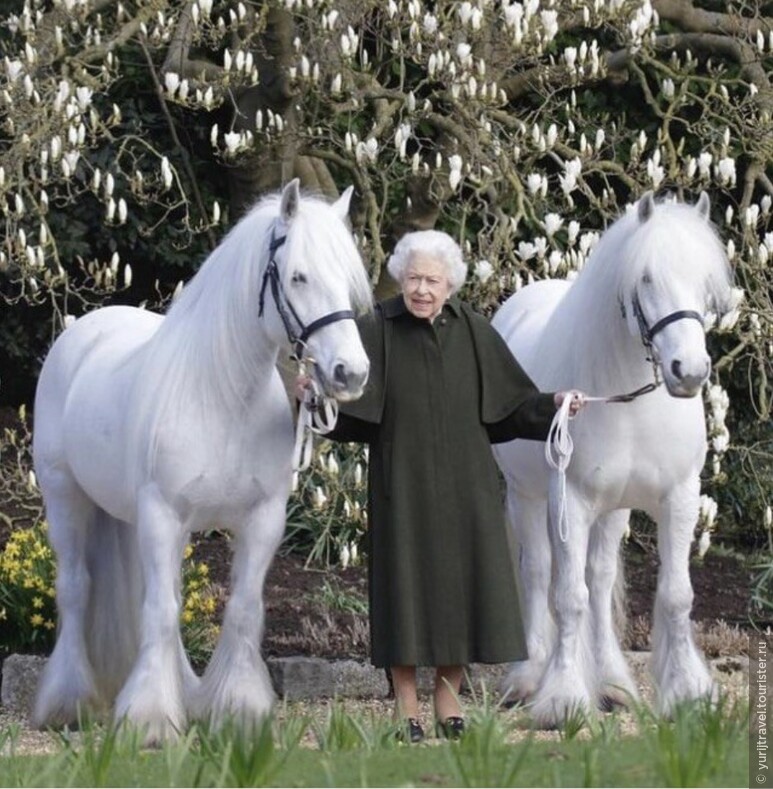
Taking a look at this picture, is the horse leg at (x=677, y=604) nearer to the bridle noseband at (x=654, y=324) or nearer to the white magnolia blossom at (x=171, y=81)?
the bridle noseband at (x=654, y=324)

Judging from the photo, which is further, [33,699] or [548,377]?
[33,699]

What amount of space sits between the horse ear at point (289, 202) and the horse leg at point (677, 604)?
5.62 ft

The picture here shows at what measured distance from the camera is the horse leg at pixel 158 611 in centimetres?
641

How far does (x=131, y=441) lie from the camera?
21.8 ft

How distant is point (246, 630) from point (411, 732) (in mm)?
833

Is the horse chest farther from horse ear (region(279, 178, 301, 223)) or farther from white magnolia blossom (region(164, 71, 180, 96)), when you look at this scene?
white magnolia blossom (region(164, 71, 180, 96))

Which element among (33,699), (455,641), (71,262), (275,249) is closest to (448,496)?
(455,641)

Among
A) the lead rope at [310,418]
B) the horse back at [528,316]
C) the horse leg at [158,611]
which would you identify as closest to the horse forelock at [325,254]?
the lead rope at [310,418]

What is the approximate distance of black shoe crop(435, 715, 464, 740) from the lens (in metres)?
6.14

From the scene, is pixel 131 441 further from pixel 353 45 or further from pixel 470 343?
pixel 353 45

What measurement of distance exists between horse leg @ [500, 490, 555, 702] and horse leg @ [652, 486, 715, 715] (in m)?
0.73

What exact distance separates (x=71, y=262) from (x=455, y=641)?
18.7ft

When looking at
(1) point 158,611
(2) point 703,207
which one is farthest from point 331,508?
(2) point 703,207

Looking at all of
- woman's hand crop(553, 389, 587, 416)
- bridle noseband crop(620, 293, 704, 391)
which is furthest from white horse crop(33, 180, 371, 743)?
bridle noseband crop(620, 293, 704, 391)
